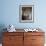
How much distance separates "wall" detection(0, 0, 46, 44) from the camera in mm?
4017

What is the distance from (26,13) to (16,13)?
1.05 feet

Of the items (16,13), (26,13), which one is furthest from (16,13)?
(26,13)

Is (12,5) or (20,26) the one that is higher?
(12,5)

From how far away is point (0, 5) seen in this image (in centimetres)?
401

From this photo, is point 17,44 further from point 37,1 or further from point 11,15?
point 37,1

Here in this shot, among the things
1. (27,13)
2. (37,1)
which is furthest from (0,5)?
(37,1)

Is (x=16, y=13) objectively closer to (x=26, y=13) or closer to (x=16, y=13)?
(x=16, y=13)

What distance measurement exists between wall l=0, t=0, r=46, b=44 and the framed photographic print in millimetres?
96

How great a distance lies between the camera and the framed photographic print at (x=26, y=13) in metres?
4.03

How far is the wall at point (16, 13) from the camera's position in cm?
402

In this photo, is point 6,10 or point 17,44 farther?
point 6,10

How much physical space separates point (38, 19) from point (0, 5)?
129 centimetres

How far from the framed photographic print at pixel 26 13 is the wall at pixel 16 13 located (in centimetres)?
10

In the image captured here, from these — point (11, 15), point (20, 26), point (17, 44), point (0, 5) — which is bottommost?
point (17, 44)
